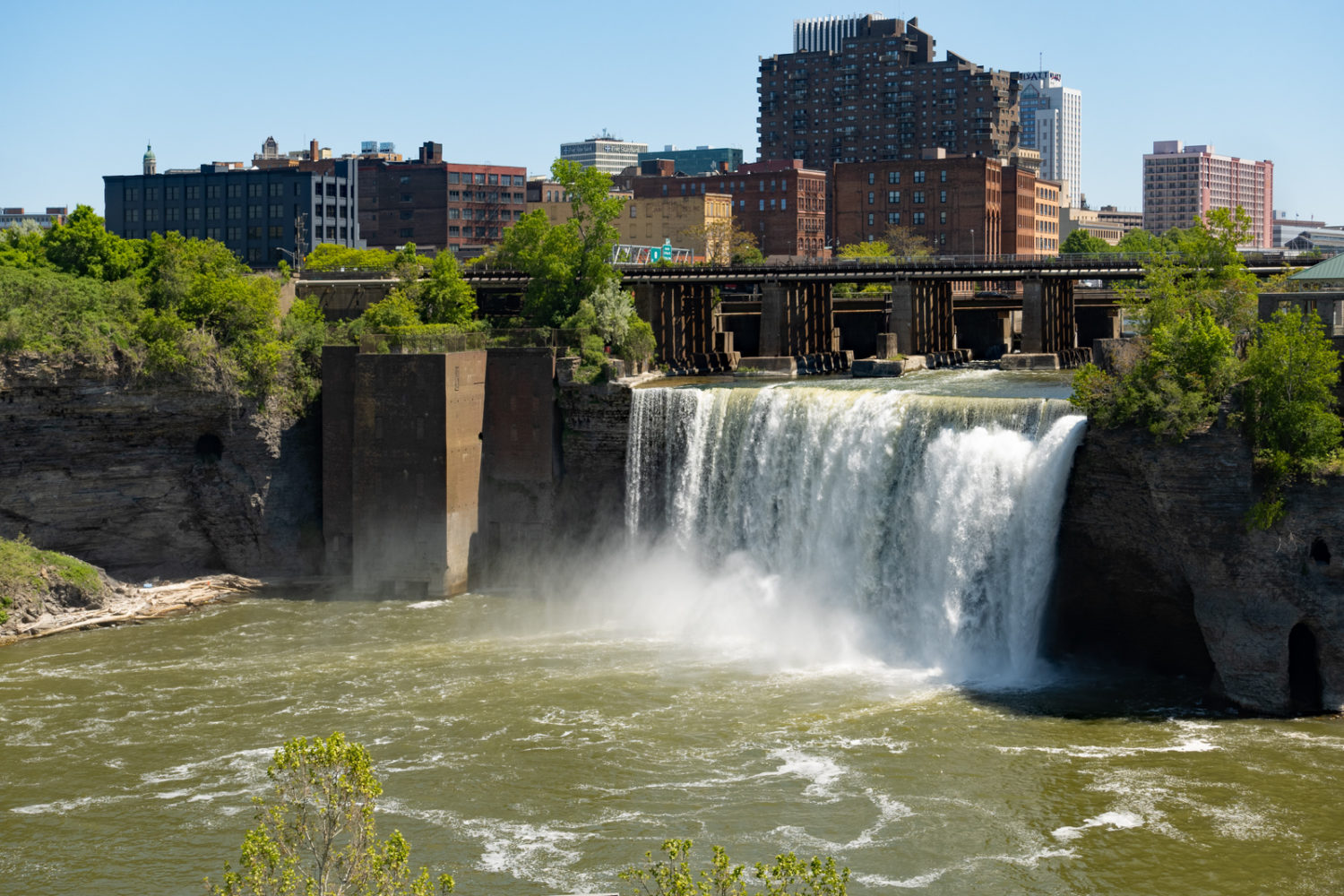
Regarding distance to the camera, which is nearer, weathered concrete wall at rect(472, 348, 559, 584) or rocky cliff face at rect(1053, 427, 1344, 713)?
rocky cliff face at rect(1053, 427, 1344, 713)

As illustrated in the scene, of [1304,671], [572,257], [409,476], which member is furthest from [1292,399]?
[572,257]

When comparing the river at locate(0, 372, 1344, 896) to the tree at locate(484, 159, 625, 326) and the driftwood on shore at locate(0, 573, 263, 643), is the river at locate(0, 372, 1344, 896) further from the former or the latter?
the tree at locate(484, 159, 625, 326)

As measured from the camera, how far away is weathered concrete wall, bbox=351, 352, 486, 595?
60812 millimetres

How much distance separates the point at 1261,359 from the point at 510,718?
80.9ft

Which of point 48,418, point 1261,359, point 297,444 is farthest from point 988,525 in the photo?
point 48,418

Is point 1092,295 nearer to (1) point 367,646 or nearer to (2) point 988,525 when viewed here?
(2) point 988,525

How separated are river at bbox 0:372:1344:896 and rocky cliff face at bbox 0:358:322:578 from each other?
201 inches

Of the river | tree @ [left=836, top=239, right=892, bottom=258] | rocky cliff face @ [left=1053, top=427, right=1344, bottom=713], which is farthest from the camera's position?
tree @ [left=836, top=239, right=892, bottom=258]

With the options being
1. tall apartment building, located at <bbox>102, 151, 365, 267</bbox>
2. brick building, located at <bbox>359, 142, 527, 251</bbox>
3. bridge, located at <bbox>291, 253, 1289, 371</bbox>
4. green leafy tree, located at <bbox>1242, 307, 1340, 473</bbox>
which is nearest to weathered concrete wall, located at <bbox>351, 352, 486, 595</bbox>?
bridge, located at <bbox>291, 253, 1289, 371</bbox>

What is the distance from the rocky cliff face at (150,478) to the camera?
5900 centimetres

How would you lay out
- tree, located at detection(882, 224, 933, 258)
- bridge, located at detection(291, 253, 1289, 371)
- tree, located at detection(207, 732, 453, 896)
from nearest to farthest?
tree, located at detection(207, 732, 453, 896), bridge, located at detection(291, 253, 1289, 371), tree, located at detection(882, 224, 933, 258)

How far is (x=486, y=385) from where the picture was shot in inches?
2514

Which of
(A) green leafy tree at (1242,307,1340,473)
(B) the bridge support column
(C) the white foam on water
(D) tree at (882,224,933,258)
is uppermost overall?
(D) tree at (882,224,933,258)

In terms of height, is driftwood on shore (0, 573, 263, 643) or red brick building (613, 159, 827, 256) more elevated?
red brick building (613, 159, 827, 256)
